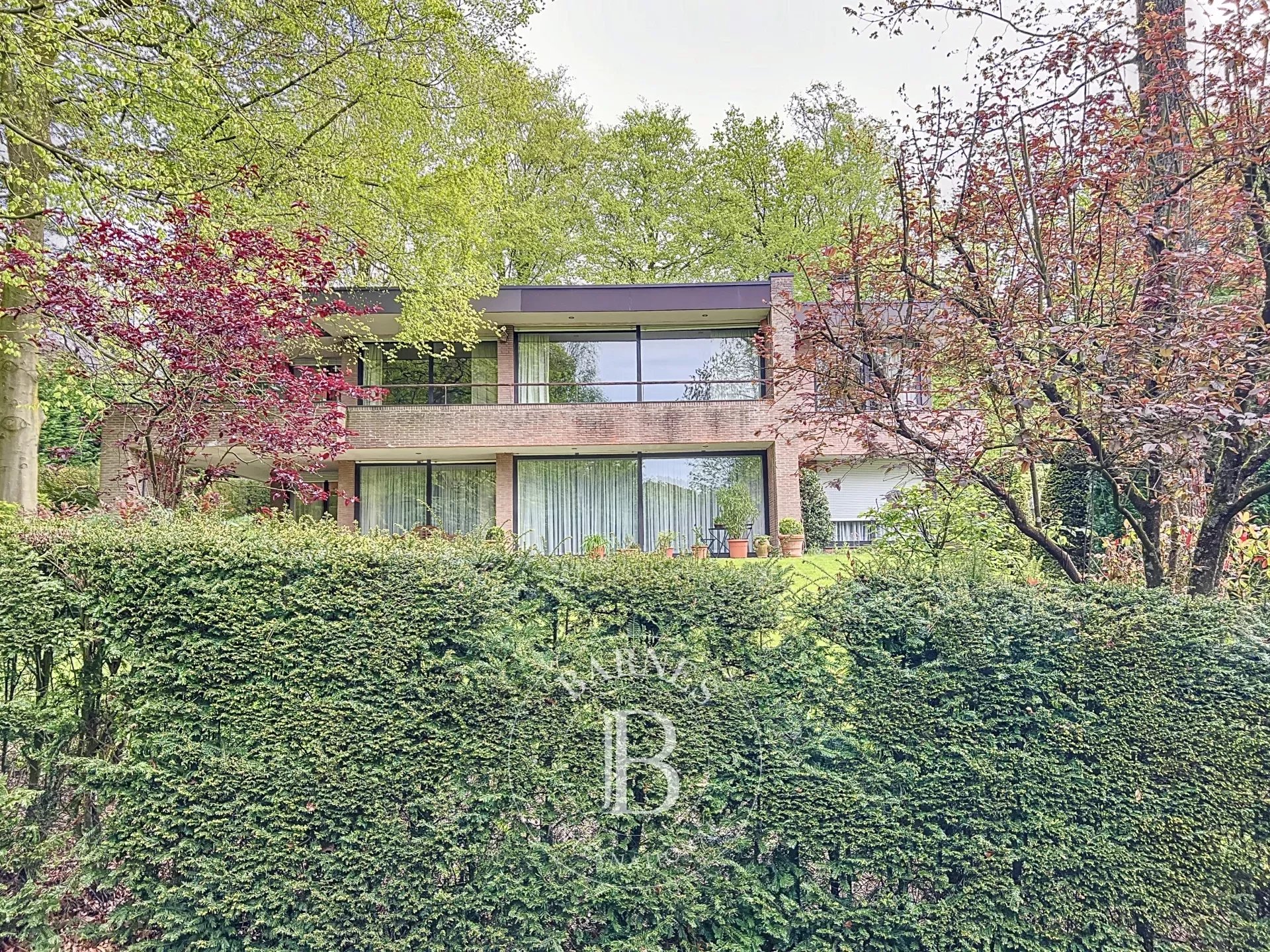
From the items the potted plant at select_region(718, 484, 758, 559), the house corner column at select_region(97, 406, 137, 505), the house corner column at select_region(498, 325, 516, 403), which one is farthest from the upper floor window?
the house corner column at select_region(97, 406, 137, 505)

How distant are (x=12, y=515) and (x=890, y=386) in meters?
4.60

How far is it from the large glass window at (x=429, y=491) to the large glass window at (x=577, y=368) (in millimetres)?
2377

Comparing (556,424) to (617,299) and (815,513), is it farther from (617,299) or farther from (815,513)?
(815,513)

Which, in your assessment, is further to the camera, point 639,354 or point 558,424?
point 639,354

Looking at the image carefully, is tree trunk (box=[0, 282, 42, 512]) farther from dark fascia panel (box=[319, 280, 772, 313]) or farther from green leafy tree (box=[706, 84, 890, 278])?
green leafy tree (box=[706, 84, 890, 278])

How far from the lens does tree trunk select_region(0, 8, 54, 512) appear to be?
6.47 meters

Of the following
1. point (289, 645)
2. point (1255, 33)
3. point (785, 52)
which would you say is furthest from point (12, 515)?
point (785, 52)

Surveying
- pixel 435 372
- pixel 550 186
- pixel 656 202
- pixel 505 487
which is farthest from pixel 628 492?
pixel 656 202

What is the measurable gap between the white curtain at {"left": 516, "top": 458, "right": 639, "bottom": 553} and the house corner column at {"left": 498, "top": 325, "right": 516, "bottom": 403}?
164 cm

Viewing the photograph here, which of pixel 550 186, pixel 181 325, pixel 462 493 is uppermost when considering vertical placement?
pixel 550 186

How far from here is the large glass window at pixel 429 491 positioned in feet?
49.9

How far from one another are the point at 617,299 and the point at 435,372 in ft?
16.8

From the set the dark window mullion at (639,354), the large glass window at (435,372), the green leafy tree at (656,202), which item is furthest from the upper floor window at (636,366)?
the green leafy tree at (656,202)

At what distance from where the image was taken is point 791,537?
13031 mm
